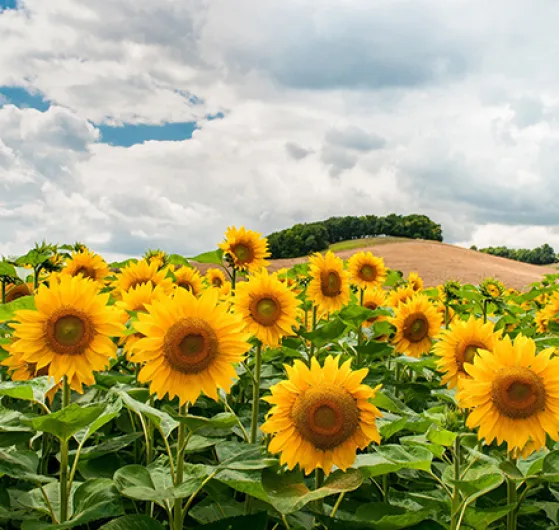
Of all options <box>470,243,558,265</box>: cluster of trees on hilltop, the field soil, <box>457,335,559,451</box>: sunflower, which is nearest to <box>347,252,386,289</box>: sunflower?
<box>457,335,559,451</box>: sunflower

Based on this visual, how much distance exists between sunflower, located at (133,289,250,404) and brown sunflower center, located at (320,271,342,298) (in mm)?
3230

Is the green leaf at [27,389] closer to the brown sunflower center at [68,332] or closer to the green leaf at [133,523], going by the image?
the brown sunflower center at [68,332]

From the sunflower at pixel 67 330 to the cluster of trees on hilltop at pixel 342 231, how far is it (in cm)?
→ 4981

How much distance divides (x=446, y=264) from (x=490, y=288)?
3592 cm

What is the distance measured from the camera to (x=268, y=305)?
12.5 feet

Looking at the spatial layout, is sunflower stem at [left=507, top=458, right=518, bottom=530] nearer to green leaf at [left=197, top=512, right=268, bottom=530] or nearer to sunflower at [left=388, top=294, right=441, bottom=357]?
green leaf at [left=197, top=512, right=268, bottom=530]

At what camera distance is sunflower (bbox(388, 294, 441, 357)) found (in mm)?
5195

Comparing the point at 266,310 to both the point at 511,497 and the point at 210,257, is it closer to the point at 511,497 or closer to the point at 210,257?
the point at 210,257

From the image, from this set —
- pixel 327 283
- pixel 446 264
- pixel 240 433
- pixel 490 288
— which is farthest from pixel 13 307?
pixel 446 264

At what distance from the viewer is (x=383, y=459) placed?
7.41ft

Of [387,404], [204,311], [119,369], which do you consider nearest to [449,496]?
[387,404]

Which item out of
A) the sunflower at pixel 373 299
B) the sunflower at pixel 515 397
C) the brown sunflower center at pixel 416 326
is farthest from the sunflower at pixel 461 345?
the sunflower at pixel 373 299

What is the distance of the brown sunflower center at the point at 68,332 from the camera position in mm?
2617

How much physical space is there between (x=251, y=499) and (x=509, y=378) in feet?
4.05
